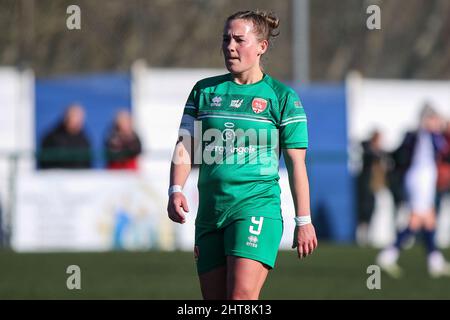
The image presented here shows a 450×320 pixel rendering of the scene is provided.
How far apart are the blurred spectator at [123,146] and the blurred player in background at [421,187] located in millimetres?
5150

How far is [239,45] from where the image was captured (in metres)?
6.75

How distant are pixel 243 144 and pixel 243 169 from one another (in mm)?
136

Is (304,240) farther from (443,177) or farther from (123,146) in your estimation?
(443,177)

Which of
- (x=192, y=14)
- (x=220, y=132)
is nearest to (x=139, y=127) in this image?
(x=192, y=14)

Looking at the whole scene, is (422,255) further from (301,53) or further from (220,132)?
(220,132)

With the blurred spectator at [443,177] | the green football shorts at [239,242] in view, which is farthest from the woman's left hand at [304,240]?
the blurred spectator at [443,177]

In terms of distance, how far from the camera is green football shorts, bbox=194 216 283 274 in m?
6.62

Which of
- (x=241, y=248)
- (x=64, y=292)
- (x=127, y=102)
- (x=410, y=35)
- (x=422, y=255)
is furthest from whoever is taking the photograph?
(x=410, y=35)

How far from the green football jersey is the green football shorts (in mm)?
45

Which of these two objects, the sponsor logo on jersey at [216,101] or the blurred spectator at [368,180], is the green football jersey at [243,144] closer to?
the sponsor logo on jersey at [216,101]

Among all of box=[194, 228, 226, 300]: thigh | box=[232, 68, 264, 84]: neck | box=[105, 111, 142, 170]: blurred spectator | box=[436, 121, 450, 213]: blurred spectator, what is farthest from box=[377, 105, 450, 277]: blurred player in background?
box=[194, 228, 226, 300]: thigh

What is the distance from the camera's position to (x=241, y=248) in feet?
21.7

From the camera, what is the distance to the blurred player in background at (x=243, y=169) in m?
6.67

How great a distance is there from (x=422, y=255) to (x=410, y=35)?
8.95m
